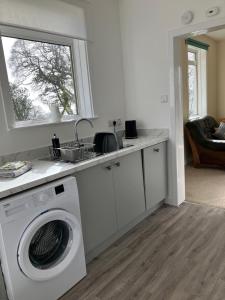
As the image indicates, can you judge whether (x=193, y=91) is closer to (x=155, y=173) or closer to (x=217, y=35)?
(x=217, y=35)

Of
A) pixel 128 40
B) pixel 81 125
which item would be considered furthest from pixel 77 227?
pixel 128 40

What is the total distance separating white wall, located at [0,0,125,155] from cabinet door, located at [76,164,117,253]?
26.5 inches

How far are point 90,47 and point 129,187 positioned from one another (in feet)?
5.34

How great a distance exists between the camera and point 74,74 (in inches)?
107

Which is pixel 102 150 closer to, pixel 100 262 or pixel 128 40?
pixel 100 262

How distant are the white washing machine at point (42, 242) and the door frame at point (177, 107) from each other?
1526 millimetres

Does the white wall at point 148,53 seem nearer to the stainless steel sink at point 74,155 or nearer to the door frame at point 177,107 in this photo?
the door frame at point 177,107

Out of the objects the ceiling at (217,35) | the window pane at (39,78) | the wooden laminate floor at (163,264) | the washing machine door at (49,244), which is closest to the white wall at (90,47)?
the window pane at (39,78)

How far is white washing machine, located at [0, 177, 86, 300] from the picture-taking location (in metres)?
1.38

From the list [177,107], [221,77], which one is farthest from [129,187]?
[221,77]

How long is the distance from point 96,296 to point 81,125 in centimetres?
167

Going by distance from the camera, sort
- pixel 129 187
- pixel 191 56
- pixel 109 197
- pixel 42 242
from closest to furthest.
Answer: pixel 42 242 < pixel 109 197 < pixel 129 187 < pixel 191 56

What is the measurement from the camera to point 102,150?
2432mm

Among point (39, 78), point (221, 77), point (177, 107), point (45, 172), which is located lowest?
point (45, 172)
